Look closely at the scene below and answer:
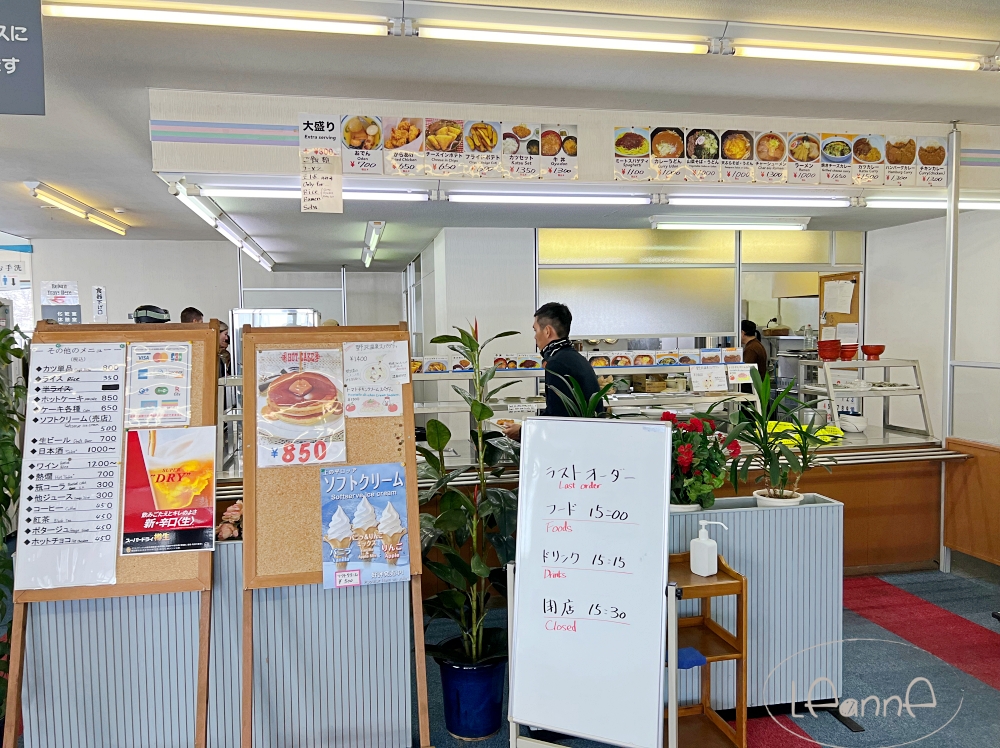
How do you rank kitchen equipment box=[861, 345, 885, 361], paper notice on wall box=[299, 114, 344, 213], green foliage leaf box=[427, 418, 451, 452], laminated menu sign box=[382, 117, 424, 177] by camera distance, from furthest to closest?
kitchen equipment box=[861, 345, 885, 361]
laminated menu sign box=[382, 117, 424, 177]
paper notice on wall box=[299, 114, 344, 213]
green foliage leaf box=[427, 418, 451, 452]

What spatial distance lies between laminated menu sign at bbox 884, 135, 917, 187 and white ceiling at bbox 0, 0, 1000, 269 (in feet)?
0.51

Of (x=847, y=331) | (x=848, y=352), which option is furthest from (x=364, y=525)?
(x=847, y=331)

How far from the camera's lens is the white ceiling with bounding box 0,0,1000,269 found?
120 inches

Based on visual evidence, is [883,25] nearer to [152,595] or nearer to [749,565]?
[749,565]

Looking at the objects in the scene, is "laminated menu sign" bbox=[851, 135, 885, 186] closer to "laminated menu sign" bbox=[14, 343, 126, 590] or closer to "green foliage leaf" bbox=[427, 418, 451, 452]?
"green foliage leaf" bbox=[427, 418, 451, 452]

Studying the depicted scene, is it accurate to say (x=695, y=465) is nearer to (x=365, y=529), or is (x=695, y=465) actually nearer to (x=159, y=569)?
(x=365, y=529)

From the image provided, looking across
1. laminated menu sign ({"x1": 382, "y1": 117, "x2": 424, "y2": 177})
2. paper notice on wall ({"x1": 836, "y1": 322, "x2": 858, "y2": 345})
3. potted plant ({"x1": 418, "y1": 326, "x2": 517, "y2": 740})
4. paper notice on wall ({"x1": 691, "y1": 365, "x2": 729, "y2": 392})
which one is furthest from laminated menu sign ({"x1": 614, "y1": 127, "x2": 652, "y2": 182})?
paper notice on wall ({"x1": 836, "y1": 322, "x2": 858, "y2": 345})

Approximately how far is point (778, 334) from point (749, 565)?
21.4 ft

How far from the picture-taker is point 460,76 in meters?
3.59

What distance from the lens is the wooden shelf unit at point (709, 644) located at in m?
2.51

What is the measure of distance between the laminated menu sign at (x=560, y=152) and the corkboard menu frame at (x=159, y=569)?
2.23 m

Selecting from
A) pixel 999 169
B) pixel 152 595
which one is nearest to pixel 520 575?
pixel 152 595

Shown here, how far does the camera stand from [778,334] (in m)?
8.84

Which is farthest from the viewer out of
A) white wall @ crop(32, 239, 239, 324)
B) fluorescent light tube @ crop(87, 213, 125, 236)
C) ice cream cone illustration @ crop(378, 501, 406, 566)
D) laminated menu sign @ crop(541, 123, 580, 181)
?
white wall @ crop(32, 239, 239, 324)
